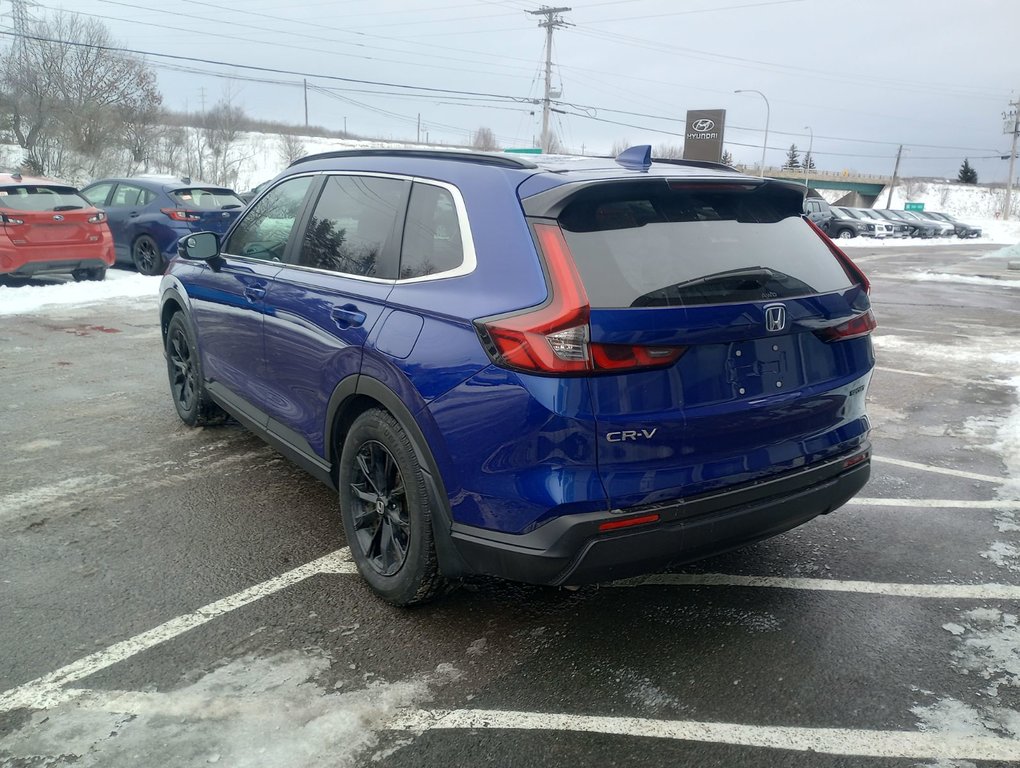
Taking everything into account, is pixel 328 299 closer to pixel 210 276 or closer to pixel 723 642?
pixel 210 276

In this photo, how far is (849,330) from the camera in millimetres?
3193

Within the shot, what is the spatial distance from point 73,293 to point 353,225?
9.89 meters

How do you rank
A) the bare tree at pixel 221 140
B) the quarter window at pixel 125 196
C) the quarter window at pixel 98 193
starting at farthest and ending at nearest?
the bare tree at pixel 221 140 → the quarter window at pixel 98 193 → the quarter window at pixel 125 196

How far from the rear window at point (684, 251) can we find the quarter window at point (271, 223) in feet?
6.68

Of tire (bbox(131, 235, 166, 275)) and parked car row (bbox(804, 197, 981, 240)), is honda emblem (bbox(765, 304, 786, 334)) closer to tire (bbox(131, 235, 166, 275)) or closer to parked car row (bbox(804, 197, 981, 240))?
tire (bbox(131, 235, 166, 275))

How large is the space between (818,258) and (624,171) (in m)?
0.92

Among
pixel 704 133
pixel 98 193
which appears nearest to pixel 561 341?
pixel 98 193

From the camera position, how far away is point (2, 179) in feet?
37.6

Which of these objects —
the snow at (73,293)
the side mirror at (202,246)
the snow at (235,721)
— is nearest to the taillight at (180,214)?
the snow at (73,293)

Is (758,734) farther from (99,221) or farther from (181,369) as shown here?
(99,221)

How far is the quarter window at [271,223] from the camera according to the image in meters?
4.25

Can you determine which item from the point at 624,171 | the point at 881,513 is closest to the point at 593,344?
the point at 624,171

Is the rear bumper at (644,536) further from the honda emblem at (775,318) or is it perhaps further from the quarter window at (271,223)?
the quarter window at (271,223)

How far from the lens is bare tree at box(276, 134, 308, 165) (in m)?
84.0
